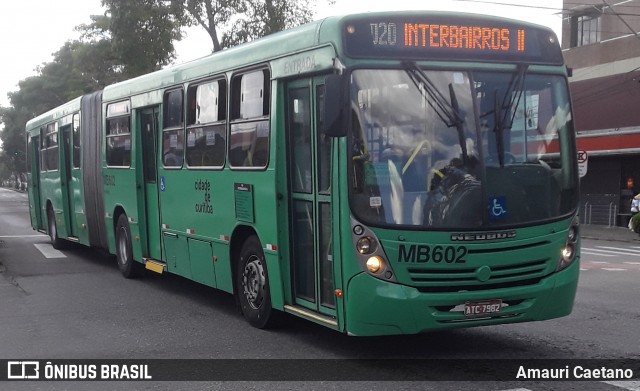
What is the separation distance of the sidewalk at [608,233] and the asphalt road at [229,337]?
1583 cm

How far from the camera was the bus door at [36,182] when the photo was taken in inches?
805

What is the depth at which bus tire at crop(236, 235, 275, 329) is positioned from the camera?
8.98 m

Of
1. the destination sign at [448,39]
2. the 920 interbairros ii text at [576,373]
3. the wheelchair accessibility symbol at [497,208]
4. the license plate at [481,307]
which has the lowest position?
the 920 interbairros ii text at [576,373]

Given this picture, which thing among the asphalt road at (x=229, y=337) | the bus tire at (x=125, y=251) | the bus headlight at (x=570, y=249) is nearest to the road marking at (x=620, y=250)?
the asphalt road at (x=229, y=337)

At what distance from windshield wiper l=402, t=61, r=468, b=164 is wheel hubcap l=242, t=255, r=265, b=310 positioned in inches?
110

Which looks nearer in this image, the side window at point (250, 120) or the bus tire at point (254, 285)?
the side window at point (250, 120)

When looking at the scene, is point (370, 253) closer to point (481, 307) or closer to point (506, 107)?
point (481, 307)

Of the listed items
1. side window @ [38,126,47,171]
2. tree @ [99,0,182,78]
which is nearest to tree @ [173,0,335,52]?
tree @ [99,0,182,78]

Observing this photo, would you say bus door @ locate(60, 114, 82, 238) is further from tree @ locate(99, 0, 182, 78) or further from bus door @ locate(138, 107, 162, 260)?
tree @ locate(99, 0, 182, 78)

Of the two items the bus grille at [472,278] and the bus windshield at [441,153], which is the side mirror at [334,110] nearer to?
the bus windshield at [441,153]

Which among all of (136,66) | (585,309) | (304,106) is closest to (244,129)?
(304,106)

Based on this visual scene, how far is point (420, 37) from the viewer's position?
7.41 m

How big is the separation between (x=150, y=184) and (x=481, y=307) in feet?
22.4

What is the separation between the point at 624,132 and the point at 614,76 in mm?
3714
